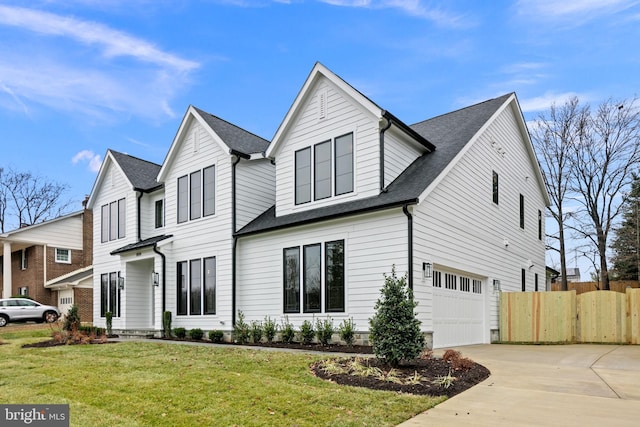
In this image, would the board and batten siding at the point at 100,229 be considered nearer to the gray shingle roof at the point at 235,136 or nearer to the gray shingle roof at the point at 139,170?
the gray shingle roof at the point at 139,170

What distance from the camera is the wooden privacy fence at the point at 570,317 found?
16219mm

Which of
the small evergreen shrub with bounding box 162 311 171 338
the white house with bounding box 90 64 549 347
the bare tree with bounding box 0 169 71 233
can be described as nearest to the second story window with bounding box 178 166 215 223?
the white house with bounding box 90 64 549 347

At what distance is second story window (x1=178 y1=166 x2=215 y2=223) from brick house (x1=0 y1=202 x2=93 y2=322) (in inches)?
573

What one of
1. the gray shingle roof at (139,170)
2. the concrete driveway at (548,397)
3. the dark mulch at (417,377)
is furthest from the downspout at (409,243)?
the gray shingle roof at (139,170)

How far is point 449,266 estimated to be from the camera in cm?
1412

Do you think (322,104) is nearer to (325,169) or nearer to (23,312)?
(325,169)

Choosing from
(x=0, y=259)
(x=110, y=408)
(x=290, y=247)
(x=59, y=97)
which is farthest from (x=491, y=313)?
(x=0, y=259)

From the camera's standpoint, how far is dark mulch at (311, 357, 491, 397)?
771cm

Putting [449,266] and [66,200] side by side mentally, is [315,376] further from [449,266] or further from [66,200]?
[66,200]

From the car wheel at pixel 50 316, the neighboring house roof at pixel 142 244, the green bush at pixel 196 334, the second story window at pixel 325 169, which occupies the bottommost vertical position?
the car wheel at pixel 50 316

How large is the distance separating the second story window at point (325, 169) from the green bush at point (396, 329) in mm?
5322

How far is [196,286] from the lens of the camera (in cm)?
1772

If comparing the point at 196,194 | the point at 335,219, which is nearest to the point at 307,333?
the point at 335,219

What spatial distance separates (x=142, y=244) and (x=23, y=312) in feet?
35.0
